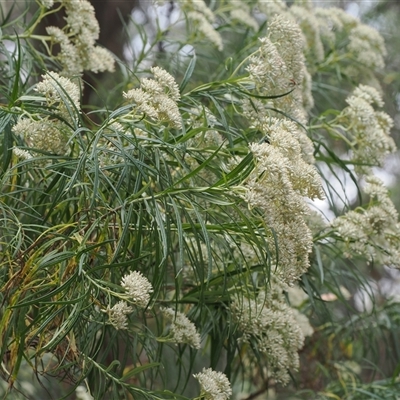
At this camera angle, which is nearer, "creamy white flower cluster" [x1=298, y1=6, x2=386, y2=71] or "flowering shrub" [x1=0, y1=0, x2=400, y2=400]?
"flowering shrub" [x1=0, y1=0, x2=400, y2=400]

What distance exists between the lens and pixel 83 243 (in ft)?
3.18

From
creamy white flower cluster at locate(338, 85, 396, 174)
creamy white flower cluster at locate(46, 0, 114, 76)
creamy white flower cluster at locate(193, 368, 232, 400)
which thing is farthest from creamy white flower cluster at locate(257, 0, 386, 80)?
creamy white flower cluster at locate(193, 368, 232, 400)

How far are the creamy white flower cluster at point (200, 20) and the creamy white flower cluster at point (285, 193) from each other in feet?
2.22

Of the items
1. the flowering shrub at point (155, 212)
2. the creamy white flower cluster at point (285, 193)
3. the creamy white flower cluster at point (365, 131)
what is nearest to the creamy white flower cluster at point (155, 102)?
the flowering shrub at point (155, 212)

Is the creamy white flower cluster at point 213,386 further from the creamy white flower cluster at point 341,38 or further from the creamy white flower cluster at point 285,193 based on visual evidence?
the creamy white flower cluster at point 341,38

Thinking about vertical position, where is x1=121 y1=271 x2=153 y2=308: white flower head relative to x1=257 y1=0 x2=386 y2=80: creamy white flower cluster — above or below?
below

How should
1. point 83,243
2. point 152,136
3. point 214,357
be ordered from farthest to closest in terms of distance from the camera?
point 214,357 < point 152,136 < point 83,243

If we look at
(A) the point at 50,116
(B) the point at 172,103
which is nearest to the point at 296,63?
(B) the point at 172,103

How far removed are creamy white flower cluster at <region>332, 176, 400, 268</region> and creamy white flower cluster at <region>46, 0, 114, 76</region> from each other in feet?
1.74

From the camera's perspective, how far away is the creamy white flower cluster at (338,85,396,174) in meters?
1.39

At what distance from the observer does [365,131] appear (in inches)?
55.2

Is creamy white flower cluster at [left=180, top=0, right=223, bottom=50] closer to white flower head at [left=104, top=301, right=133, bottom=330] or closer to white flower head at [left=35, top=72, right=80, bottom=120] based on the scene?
white flower head at [left=35, top=72, right=80, bottom=120]

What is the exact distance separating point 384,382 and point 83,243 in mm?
944

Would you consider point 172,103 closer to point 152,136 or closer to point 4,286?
point 152,136
